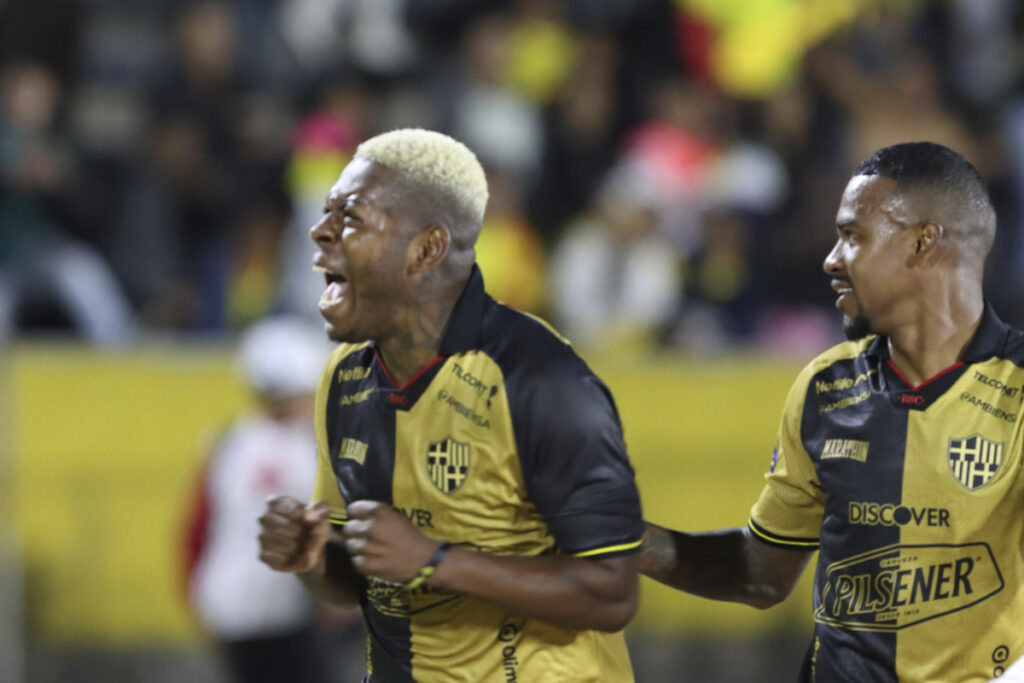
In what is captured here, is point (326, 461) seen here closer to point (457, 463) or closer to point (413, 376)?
point (413, 376)

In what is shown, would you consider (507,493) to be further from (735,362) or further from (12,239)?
(12,239)

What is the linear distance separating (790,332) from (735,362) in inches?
25.9

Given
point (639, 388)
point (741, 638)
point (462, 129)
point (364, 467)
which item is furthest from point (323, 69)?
point (364, 467)

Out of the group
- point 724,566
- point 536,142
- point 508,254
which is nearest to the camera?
point 724,566

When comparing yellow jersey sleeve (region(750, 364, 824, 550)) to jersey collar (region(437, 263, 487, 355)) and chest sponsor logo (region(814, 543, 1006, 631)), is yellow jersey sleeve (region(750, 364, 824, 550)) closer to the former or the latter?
chest sponsor logo (region(814, 543, 1006, 631))

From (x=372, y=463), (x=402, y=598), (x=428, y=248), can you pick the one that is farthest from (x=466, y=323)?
(x=402, y=598)

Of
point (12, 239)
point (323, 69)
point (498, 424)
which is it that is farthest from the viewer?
point (323, 69)

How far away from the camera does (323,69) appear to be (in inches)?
421

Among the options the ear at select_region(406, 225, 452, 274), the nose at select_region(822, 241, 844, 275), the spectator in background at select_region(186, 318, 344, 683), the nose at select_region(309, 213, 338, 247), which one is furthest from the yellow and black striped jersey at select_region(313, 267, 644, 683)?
the spectator in background at select_region(186, 318, 344, 683)

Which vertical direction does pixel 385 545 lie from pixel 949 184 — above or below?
below

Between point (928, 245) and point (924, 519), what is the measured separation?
2.09 ft

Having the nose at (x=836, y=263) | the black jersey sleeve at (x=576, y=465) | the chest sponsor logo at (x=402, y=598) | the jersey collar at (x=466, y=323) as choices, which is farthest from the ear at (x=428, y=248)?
the nose at (x=836, y=263)

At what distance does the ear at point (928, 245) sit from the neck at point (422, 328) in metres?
1.09

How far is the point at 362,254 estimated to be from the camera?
11.9 ft
